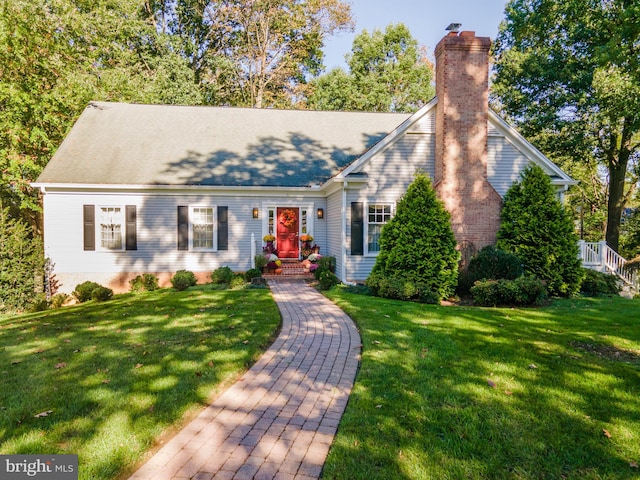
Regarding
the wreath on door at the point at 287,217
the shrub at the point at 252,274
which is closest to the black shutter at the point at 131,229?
the shrub at the point at 252,274

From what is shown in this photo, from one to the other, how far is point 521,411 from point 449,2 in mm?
16892

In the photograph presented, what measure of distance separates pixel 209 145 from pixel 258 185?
11.1 feet

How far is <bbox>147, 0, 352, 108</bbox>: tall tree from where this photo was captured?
27234 millimetres

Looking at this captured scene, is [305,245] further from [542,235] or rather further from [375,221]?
A: [542,235]

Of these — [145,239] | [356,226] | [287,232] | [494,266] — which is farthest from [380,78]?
[494,266]

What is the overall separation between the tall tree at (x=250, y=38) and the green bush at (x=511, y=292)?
21.6 metres

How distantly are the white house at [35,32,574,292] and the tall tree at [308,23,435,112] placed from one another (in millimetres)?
13417

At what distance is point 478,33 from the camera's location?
1267cm

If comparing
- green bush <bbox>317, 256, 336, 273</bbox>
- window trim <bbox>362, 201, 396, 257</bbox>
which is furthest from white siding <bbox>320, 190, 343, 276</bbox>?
window trim <bbox>362, 201, 396, 257</bbox>

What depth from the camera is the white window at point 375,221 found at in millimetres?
13133

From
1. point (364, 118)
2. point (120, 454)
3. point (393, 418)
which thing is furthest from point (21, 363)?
point (364, 118)

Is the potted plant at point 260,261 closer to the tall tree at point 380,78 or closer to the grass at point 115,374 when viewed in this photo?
the grass at point 115,374

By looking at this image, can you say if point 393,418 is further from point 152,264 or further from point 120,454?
point 152,264

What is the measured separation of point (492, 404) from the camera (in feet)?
13.2
